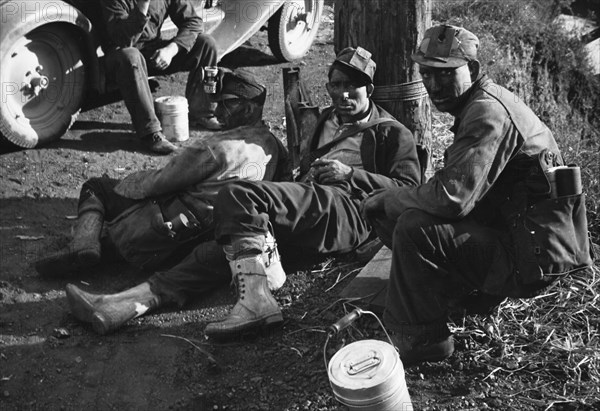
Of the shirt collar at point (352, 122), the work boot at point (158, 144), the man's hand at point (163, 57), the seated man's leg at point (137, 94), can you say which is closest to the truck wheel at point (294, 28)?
the man's hand at point (163, 57)

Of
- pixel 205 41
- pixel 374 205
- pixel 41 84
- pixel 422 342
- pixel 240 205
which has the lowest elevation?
pixel 422 342

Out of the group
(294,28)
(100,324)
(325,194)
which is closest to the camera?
(100,324)

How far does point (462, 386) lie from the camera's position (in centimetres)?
421

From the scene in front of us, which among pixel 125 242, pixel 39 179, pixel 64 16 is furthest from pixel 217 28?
pixel 125 242

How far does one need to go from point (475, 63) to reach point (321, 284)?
5.36 feet

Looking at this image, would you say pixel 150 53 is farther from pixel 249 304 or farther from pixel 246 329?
pixel 246 329

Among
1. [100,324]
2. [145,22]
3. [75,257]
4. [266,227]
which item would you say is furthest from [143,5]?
[100,324]

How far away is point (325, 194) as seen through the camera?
5.12m

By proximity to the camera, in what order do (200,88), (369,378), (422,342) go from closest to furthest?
(369,378) → (422,342) → (200,88)

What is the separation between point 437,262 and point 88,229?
238 centimetres

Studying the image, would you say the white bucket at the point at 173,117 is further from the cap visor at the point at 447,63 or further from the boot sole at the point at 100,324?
the cap visor at the point at 447,63

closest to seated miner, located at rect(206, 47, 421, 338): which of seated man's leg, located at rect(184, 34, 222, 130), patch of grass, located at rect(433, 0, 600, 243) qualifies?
seated man's leg, located at rect(184, 34, 222, 130)

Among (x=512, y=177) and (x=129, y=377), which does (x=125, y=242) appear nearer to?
(x=129, y=377)

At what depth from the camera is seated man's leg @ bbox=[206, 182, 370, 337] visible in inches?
186
